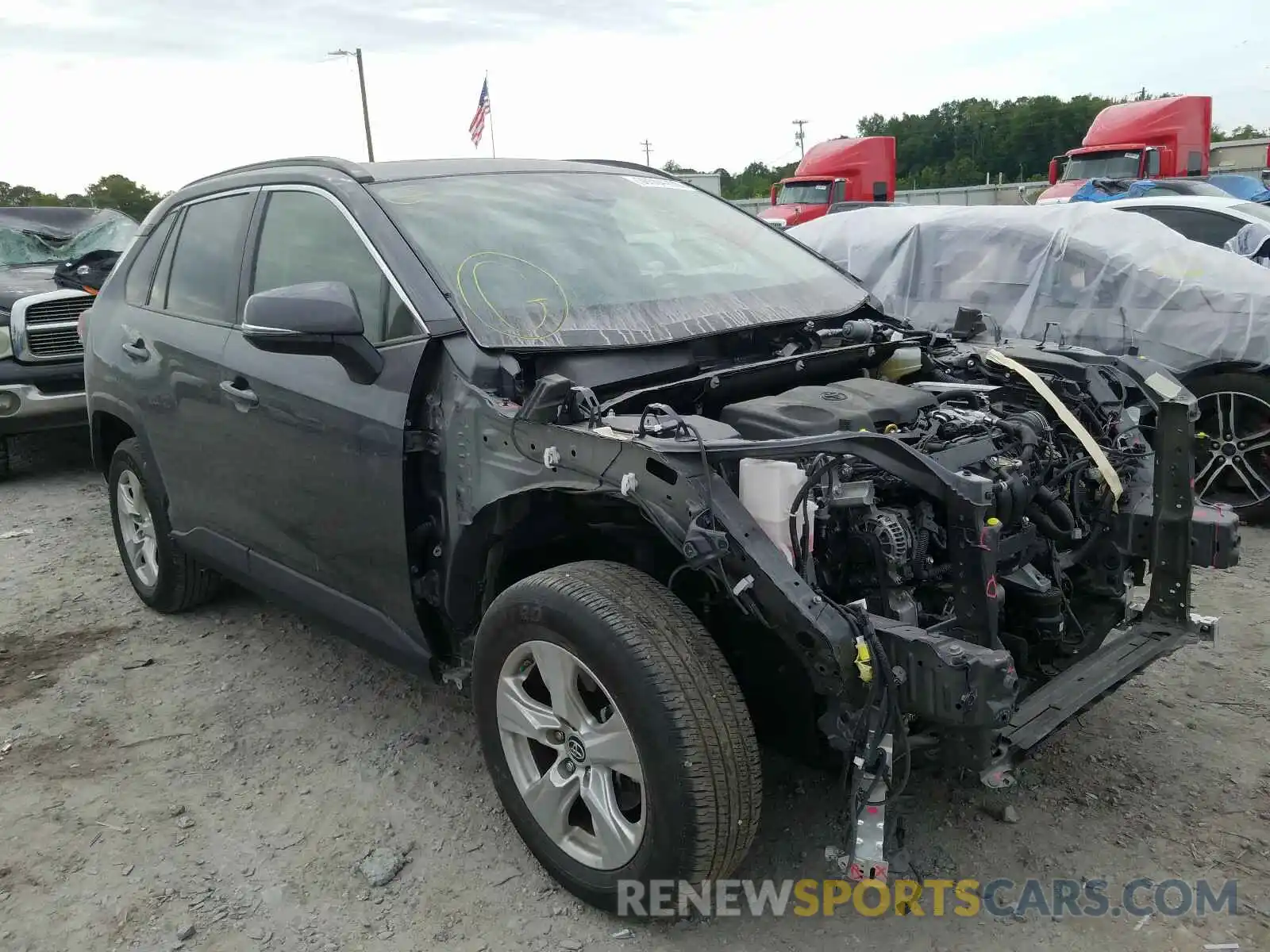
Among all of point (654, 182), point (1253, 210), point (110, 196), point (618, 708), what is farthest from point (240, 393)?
point (110, 196)

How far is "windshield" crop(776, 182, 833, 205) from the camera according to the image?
2045cm

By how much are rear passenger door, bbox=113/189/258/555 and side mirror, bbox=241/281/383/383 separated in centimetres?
83

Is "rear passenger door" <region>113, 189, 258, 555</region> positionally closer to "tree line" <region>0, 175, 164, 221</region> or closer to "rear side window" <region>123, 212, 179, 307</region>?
"rear side window" <region>123, 212, 179, 307</region>

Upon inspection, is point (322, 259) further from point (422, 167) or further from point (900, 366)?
point (900, 366)

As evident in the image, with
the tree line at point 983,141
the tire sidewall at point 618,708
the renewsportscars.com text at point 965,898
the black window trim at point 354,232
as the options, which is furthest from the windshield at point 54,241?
the tree line at point 983,141

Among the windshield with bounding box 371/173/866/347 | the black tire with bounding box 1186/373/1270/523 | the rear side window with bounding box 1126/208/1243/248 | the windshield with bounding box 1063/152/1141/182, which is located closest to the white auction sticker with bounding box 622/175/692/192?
the windshield with bounding box 371/173/866/347

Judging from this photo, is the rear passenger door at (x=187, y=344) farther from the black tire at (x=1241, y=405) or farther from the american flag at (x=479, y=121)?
the american flag at (x=479, y=121)

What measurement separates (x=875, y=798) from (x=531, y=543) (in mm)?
1174

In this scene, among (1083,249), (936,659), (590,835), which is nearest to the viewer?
(936,659)

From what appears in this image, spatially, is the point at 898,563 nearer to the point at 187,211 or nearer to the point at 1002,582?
the point at 1002,582

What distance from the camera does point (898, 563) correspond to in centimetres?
243

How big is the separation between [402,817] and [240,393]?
1526mm

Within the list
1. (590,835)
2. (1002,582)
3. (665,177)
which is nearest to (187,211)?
(665,177)

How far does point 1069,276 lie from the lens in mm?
→ 5980
